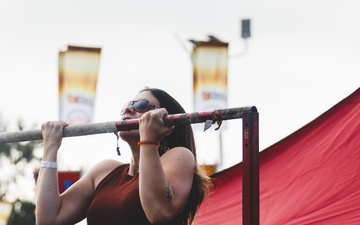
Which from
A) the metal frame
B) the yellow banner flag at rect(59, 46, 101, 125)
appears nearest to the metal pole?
the metal frame

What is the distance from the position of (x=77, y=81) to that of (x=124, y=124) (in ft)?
38.4

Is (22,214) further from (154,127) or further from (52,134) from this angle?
(154,127)

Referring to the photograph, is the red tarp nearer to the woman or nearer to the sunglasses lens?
the woman

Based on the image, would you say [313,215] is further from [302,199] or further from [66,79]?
[66,79]

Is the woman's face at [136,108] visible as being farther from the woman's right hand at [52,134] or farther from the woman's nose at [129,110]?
the woman's right hand at [52,134]

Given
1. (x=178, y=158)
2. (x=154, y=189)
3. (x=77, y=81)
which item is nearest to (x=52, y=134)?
(x=178, y=158)

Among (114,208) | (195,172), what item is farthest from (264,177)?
(114,208)

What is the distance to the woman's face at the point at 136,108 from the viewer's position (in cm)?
361

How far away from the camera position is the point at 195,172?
3.59 m

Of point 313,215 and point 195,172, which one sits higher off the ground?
point 195,172

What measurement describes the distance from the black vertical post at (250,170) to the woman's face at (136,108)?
748 millimetres

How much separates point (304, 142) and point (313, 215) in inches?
20.1

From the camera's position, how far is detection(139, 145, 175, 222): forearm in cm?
319

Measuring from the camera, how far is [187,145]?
146 inches
